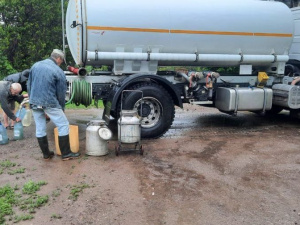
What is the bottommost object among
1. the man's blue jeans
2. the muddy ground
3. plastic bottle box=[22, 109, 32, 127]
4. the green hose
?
the muddy ground

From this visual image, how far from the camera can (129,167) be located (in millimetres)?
5688

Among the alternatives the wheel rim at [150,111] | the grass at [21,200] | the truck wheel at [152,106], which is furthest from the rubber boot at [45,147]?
the wheel rim at [150,111]

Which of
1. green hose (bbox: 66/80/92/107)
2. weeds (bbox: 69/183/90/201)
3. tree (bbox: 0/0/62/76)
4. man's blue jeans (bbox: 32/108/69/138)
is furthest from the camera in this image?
tree (bbox: 0/0/62/76)

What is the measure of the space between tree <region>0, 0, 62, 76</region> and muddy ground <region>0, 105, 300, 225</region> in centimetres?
644

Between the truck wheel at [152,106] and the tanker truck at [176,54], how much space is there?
0.07 feet

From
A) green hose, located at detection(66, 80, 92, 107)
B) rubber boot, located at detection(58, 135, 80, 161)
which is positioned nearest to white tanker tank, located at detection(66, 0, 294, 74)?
green hose, located at detection(66, 80, 92, 107)

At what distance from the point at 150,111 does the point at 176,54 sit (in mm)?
1339

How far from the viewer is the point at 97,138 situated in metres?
6.12

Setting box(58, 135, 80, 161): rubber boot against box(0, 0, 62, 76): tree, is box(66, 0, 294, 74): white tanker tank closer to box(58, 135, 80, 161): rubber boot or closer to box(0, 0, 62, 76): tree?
box(58, 135, 80, 161): rubber boot

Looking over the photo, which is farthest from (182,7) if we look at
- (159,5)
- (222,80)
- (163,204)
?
(163,204)

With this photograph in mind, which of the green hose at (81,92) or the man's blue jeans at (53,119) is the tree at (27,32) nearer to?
the green hose at (81,92)

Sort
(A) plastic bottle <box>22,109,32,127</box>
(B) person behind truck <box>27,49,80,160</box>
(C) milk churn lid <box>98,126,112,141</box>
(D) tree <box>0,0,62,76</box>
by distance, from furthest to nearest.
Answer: (D) tree <box>0,0,62,76</box> < (A) plastic bottle <box>22,109,32,127</box> < (C) milk churn lid <box>98,126,112,141</box> < (B) person behind truck <box>27,49,80,160</box>

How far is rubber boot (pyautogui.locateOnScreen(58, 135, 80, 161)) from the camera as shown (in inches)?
233

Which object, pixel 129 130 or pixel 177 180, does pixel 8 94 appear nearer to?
pixel 129 130
